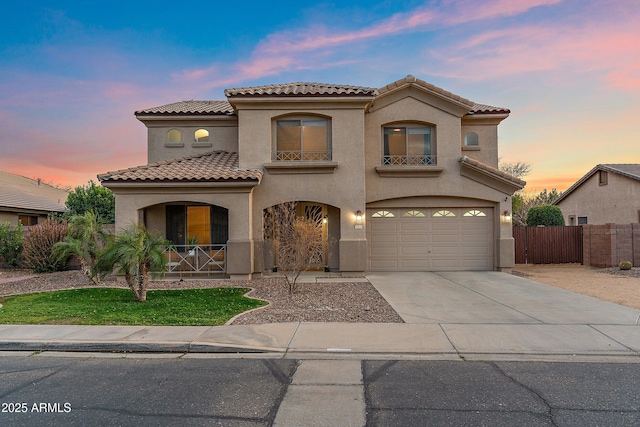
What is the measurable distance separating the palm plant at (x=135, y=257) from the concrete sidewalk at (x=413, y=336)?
2.20 meters

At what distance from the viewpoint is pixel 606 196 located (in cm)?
2516

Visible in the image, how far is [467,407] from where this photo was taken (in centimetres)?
403

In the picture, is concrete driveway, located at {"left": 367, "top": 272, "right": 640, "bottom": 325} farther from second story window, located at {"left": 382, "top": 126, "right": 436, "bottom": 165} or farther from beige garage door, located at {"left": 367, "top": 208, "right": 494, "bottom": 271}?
second story window, located at {"left": 382, "top": 126, "right": 436, "bottom": 165}

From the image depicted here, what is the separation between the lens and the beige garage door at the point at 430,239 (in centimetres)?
1502

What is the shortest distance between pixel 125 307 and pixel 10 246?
11.5m

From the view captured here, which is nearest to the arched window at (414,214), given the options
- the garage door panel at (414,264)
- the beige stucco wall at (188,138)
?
the garage door panel at (414,264)

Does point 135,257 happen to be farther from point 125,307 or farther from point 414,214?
point 414,214

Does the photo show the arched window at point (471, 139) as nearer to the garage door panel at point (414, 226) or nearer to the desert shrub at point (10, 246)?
the garage door panel at point (414, 226)

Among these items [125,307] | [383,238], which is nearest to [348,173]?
[383,238]

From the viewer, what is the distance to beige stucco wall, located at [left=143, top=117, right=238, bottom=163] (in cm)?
1573

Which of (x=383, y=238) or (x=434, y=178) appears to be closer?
(x=434, y=178)

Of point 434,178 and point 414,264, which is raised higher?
point 434,178

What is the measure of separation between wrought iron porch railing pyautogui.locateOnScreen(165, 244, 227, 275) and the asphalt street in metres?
7.51

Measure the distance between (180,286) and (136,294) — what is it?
2433mm
